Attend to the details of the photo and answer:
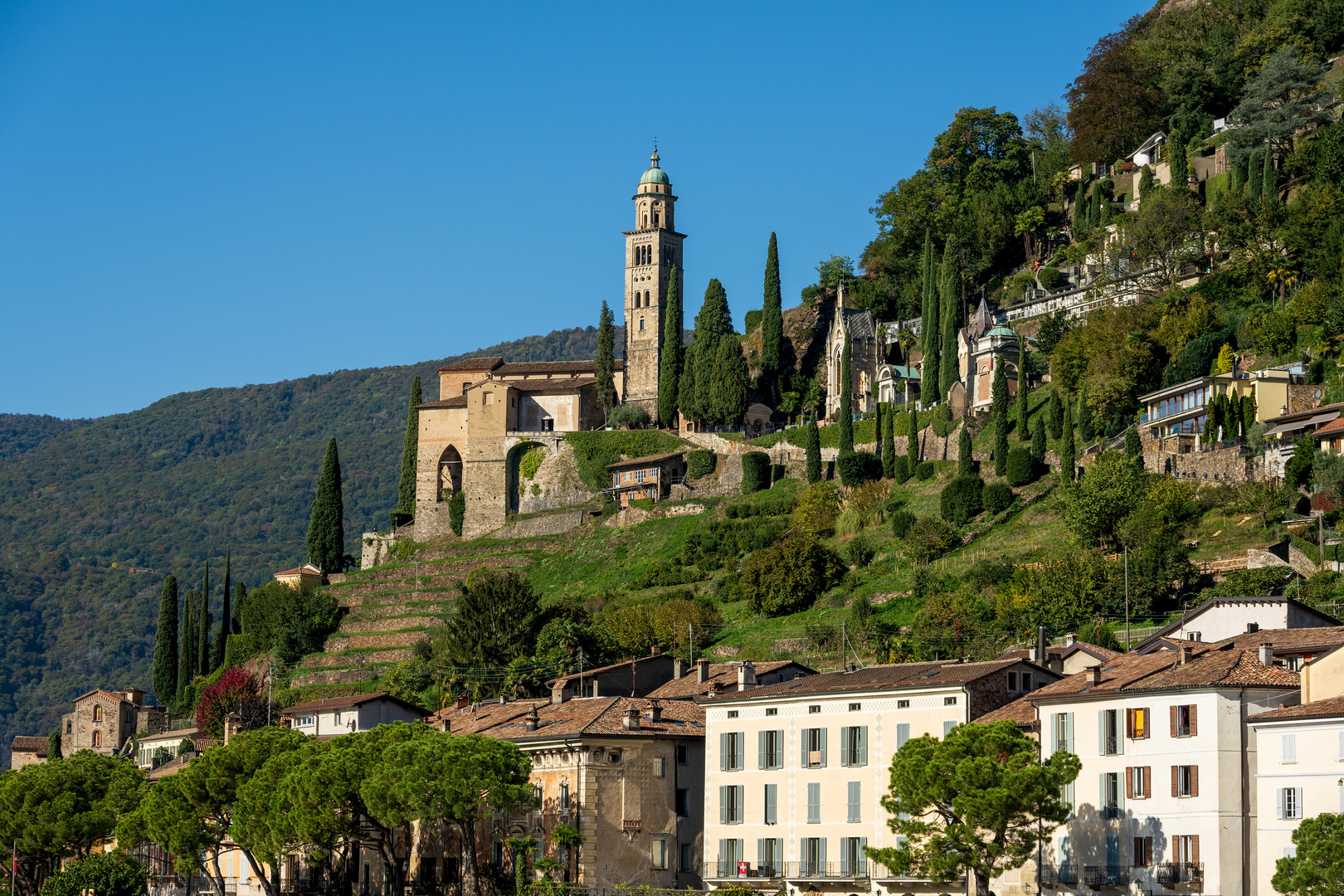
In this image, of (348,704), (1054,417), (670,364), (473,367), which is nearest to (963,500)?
(1054,417)

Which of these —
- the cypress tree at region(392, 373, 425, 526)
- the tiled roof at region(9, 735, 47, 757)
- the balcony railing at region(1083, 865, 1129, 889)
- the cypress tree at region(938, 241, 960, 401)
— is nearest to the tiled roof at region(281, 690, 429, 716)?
the balcony railing at region(1083, 865, 1129, 889)

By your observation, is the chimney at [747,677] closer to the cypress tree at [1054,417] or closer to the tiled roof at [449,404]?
the cypress tree at [1054,417]

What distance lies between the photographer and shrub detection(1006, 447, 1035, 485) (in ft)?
333

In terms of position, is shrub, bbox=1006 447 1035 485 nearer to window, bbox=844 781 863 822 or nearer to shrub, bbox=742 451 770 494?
shrub, bbox=742 451 770 494

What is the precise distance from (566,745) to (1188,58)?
87745 mm

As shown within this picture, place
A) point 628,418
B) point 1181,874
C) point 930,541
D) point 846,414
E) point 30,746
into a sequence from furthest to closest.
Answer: point 628,418, point 30,746, point 846,414, point 930,541, point 1181,874

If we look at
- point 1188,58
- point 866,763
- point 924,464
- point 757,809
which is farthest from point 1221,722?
point 1188,58

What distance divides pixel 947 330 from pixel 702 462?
20160mm

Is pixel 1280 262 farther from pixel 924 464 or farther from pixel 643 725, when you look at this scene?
pixel 643 725

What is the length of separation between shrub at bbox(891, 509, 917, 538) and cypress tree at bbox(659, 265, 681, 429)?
3803 centimetres

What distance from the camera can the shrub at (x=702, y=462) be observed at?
423ft

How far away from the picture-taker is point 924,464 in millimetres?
110312

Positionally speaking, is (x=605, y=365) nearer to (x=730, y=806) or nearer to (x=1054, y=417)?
(x=1054, y=417)

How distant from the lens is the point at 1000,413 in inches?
4146
